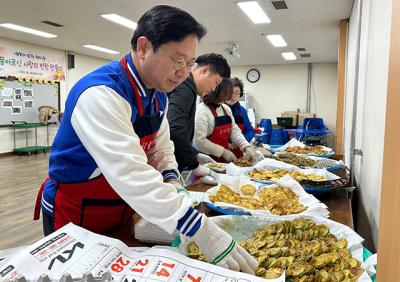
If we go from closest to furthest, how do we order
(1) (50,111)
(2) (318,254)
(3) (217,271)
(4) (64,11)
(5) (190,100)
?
(3) (217,271), (2) (318,254), (5) (190,100), (4) (64,11), (1) (50,111)

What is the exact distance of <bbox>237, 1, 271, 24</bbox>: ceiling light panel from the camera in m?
5.03

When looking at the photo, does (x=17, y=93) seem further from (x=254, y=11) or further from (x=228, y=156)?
(x=228, y=156)

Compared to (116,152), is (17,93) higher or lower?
higher

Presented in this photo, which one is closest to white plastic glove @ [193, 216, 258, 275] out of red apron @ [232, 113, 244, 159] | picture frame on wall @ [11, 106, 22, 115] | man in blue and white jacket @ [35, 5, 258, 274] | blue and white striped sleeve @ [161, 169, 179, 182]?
man in blue and white jacket @ [35, 5, 258, 274]

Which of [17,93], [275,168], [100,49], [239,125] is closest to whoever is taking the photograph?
[275,168]

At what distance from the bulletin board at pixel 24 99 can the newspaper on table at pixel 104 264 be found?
8136mm

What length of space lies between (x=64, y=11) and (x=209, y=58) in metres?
4.23

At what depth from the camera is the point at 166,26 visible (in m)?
1.01

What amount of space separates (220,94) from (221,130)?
1.11 ft

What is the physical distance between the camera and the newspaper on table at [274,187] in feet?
4.10

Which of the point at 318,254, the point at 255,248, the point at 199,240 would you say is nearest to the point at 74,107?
the point at 199,240

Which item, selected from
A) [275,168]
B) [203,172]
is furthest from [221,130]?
[203,172]

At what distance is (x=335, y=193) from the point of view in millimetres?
1640

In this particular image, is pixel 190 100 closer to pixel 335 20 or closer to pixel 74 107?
pixel 74 107
